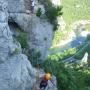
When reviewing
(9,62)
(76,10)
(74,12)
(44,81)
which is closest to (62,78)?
(44,81)

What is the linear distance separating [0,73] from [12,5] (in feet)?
24.2

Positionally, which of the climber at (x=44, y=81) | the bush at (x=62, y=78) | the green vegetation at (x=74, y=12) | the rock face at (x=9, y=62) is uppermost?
the rock face at (x=9, y=62)

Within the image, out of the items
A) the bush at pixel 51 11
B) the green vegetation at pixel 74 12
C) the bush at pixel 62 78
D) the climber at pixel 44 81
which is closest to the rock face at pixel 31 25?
the bush at pixel 51 11

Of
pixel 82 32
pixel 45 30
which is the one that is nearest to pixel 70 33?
pixel 82 32

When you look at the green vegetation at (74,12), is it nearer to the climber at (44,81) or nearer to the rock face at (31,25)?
the rock face at (31,25)

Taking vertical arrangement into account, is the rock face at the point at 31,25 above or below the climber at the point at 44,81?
above

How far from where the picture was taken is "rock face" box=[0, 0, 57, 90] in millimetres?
23750

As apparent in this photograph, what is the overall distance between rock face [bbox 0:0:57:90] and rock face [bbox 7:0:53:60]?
16.6 feet

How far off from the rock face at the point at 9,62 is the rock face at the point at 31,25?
5050 mm

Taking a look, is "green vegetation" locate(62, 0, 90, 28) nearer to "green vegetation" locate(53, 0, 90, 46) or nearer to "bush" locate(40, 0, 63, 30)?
"green vegetation" locate(53, 0, 90, 46)

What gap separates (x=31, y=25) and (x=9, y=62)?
7.14 m

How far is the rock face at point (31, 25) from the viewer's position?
30.0m

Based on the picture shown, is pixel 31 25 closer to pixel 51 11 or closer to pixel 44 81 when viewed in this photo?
pixel 51 11

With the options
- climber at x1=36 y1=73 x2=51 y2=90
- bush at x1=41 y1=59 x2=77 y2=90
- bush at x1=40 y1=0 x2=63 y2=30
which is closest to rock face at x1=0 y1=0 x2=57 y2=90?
climber at x1=36 y1=73 x2=51 y2=90
